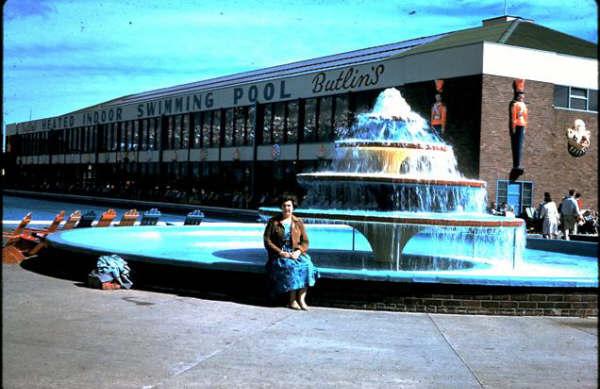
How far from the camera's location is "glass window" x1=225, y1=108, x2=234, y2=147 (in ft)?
163

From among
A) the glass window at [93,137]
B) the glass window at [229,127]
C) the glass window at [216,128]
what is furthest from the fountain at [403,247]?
the glass window at [93,137]

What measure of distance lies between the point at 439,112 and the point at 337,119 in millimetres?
9059

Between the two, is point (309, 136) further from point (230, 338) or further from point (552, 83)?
point (230, 338)

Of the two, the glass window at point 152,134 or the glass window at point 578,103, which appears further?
the glass window at point 152,134

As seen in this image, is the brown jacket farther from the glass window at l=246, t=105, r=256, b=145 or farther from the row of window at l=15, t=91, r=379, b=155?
the glass window at l=246, t=105, r=256, b=145

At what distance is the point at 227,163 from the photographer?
162 feet

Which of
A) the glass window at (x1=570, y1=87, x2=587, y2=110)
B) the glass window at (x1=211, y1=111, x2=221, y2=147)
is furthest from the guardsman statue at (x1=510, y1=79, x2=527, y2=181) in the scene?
the glass window at (x1=211, y1=111, x2=221, y2=147)

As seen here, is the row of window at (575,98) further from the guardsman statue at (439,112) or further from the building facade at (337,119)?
the guardsman statue at (439,112)

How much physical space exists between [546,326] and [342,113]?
104 ft

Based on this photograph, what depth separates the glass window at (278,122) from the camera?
4438 centimetres

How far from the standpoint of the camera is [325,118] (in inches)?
1607

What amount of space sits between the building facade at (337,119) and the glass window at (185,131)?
77 mm

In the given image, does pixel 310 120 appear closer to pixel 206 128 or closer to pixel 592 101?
pixel 206 128

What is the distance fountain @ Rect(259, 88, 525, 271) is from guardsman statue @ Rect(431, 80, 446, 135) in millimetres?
19503
